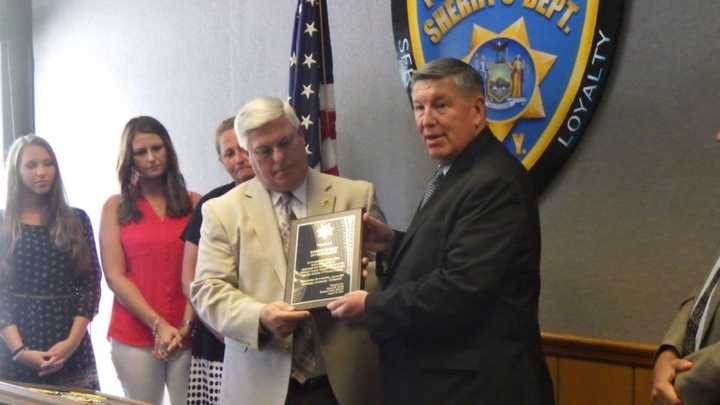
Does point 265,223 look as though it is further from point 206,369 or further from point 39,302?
point 39,302

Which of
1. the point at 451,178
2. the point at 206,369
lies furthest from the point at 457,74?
the point at 206,369

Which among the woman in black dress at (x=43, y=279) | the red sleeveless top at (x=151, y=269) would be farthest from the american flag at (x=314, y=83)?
the woman in black dress at (x=43, y=279)

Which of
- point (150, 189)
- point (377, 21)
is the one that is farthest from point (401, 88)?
point (150, 189)

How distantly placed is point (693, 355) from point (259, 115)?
120 cm

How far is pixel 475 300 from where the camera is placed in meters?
1.88

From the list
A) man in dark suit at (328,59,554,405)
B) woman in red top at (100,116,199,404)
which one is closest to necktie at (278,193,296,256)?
man in dark suit at (328,59,554,405)

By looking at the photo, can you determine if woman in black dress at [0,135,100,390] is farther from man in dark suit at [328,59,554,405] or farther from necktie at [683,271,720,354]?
necktie at [683,271,720,354]

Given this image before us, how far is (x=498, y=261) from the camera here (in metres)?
1.87

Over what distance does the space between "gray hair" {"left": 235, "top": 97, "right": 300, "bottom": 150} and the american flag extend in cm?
85

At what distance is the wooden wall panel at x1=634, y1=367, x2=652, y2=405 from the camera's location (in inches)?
98.1

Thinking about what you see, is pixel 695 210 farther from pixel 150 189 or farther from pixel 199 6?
pixel 199 6

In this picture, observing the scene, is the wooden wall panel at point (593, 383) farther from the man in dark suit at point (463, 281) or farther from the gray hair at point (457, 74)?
the gray hair at point (457, 74)

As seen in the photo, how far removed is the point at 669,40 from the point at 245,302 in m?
1.41

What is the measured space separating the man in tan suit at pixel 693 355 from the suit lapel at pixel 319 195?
922 mm
